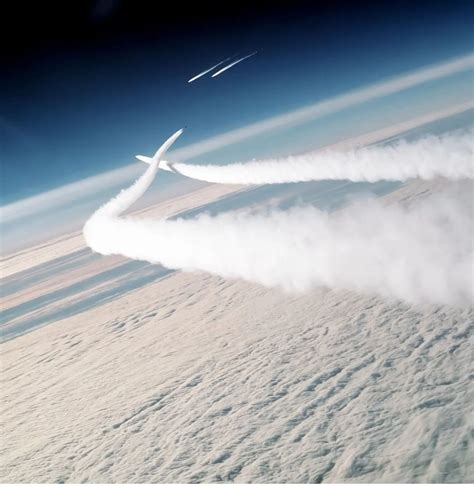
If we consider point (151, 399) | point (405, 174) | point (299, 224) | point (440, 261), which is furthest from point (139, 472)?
point (299, 224)

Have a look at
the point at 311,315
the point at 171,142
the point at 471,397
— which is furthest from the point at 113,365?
the point at 471,397

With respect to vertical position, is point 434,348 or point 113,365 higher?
point 113,365

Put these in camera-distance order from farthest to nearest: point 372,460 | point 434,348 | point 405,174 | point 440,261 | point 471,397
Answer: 1. point 440,261
2. point 405,174
3. point 434,348
4. point 471,397
5. point 372,460

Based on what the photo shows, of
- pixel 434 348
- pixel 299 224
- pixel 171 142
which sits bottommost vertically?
pixel 434 348

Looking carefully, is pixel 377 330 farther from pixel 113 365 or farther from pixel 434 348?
pixel 113 365

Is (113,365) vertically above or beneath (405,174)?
beneath

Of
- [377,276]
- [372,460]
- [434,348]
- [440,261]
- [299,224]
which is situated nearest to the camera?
[372,460]

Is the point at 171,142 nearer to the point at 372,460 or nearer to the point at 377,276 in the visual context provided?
the point at 377,276

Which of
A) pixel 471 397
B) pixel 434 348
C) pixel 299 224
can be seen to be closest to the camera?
pixel 471 397

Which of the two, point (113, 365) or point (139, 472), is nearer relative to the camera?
point (139, 472)
